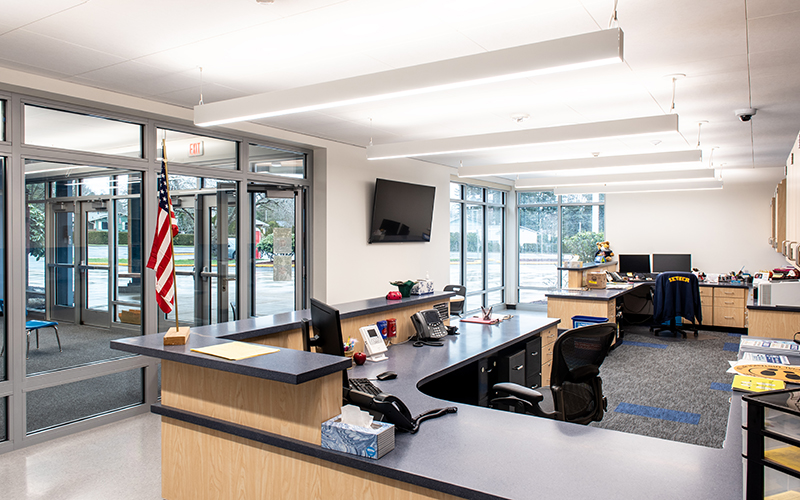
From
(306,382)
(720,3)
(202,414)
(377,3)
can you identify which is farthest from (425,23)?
(202,414)

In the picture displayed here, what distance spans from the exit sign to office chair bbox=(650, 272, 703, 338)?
695cm

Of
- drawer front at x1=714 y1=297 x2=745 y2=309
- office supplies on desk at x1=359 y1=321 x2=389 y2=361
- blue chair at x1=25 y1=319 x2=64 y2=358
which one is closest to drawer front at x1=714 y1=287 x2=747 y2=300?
drawer front at x1=714 y1=297 x2=745 y2=309

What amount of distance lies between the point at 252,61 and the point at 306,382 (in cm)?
245

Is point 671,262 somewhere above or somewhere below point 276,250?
below

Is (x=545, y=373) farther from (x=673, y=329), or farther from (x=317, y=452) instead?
(x=673, y=329)

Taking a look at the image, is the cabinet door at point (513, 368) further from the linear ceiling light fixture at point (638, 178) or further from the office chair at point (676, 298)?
the office chair at point (676, 298)

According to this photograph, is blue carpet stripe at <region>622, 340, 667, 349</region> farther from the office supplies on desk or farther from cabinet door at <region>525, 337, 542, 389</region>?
the office supplies on desk

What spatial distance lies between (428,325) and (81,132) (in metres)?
3.23

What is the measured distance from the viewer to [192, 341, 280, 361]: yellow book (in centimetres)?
227

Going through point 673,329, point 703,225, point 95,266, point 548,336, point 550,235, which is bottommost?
point 673,329

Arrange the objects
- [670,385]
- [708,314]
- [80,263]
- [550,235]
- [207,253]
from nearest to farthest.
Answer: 1. [80,263]
2. [207,253]
3. [670,385]
4. [708,314]
5. [550,235]

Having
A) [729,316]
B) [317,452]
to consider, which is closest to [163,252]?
[317,452]

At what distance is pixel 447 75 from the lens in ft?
9.25

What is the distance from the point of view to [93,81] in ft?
13.2
